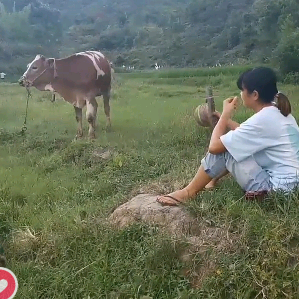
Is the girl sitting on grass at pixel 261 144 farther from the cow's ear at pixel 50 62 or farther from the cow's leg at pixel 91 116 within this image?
the cow's ear at pixel 50 62

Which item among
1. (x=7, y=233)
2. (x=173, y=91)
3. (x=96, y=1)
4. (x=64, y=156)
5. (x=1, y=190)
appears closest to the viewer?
(x=7, y=233)

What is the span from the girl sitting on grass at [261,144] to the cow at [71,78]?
4675mm

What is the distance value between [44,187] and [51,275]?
6.41 ft

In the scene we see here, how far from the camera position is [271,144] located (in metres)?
3.38

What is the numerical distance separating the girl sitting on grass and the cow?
184 inches

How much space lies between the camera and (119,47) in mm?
36375

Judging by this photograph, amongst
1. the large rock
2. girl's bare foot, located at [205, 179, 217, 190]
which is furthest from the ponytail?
the large rock

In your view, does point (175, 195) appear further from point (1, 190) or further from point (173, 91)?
point (173, 91)

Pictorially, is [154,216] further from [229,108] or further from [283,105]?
[283,105]

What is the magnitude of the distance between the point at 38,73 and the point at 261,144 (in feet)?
17.6

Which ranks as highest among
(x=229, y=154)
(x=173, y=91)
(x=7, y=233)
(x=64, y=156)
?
(x=229, y=154)

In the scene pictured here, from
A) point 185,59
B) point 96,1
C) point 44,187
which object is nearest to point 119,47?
point 185,59

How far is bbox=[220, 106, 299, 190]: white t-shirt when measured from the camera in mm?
3340

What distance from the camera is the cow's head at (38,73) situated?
7.99m
